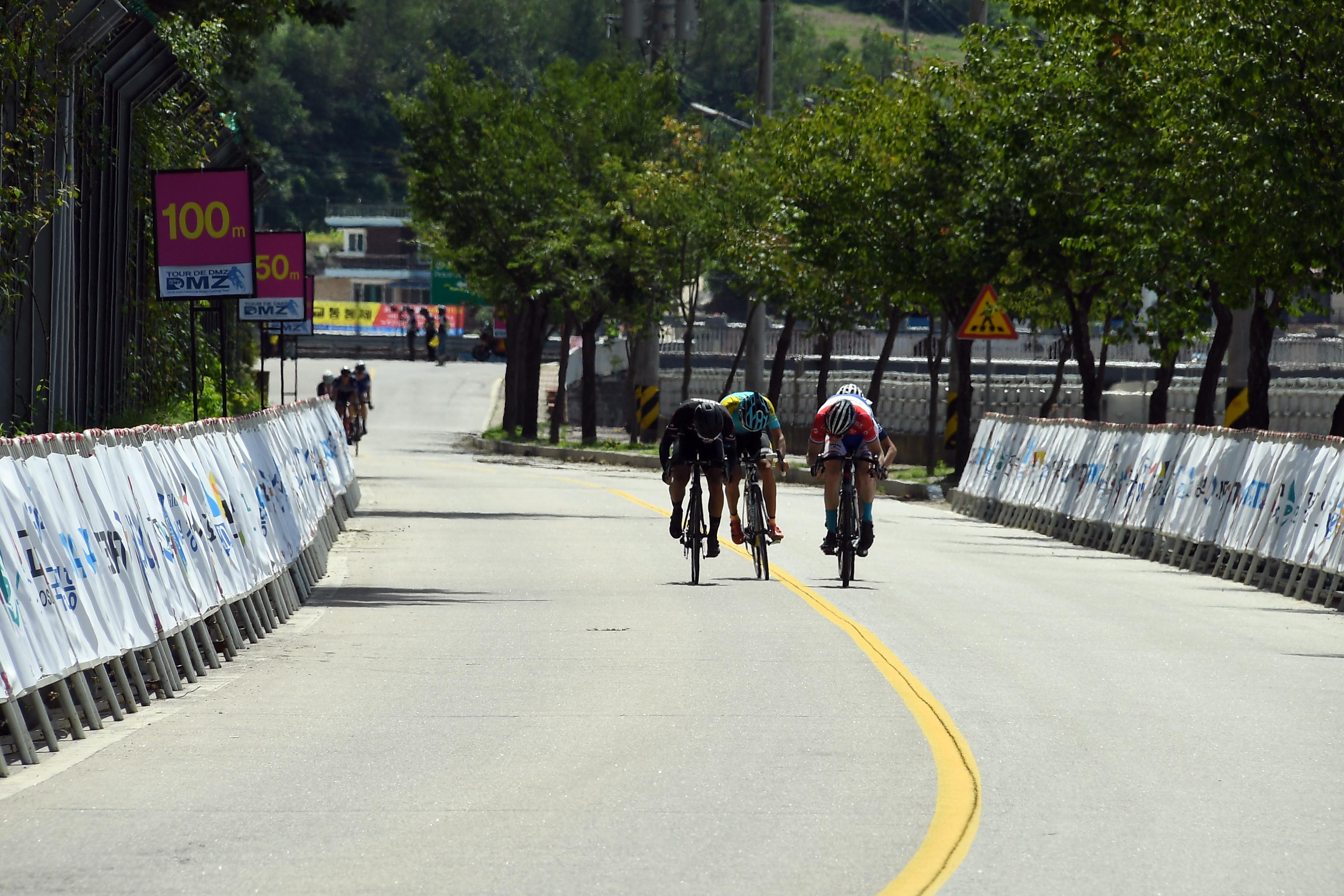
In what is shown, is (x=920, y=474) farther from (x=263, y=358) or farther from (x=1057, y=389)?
(x=263, y=358)

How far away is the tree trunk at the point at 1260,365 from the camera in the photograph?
92.4ft

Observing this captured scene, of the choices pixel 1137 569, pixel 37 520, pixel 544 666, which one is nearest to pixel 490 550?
pixel 1137 569

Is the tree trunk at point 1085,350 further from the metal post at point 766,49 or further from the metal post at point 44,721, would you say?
the metal post at point 44,721

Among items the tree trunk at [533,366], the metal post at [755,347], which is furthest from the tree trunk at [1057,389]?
the tree trunk at [533,366]

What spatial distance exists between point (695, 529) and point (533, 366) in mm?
38108

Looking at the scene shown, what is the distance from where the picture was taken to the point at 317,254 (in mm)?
140875

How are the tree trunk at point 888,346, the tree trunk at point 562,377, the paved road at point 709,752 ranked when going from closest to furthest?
the paved road at point 709,752
the tree trunk at point 888,346
the tree trunk at point 562,377

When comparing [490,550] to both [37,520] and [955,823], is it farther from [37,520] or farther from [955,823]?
[955,823]

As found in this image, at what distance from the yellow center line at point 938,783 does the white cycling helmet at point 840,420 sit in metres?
3.09

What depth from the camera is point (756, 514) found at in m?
18.1

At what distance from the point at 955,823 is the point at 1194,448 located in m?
15.7

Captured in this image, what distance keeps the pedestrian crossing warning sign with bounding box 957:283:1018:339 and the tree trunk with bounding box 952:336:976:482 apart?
485cm

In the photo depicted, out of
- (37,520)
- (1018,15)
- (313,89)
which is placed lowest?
(37,520)

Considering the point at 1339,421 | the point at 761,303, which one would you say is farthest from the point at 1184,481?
→ the point at 761,303
